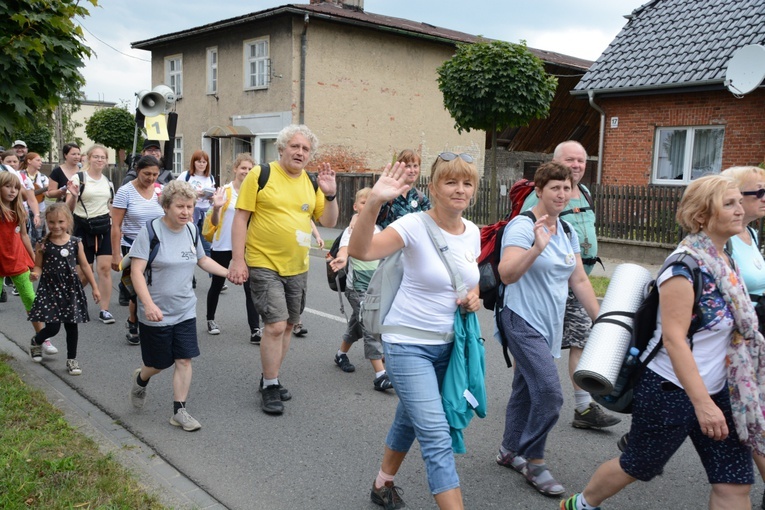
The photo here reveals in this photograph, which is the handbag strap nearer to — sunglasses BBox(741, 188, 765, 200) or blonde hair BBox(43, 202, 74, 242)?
sunglasses BBox(741, 188, 765, 200)

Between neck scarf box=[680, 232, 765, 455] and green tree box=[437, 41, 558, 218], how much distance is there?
12696 millimetres

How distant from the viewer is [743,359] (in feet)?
9.12

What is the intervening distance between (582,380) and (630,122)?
49.4ft

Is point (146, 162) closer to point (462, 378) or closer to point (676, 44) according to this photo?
point (462, 378)

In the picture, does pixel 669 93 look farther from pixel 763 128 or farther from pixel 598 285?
pixel 598 285

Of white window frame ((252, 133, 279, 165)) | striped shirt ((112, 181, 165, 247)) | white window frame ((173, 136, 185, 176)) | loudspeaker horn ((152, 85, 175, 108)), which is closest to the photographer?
striped shirt ((112, 181, 165, 247))

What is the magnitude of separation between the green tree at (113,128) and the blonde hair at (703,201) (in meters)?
34.1

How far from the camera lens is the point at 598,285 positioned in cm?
1017

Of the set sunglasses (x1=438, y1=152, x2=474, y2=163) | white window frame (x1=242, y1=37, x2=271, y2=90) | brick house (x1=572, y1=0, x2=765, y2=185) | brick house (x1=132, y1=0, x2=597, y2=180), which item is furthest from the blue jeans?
white window frame (x1=242, y1=37, x2=271, y2=90)

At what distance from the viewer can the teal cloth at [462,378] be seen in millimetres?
3209

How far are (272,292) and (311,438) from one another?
1040 millimetres

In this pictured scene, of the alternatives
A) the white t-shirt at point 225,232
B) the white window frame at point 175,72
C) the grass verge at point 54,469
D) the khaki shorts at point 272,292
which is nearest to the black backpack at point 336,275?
the khaki shorts at point 272,292

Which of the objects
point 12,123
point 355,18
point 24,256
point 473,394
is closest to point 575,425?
point 473,394

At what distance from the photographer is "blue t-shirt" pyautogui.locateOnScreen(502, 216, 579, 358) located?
374cm
